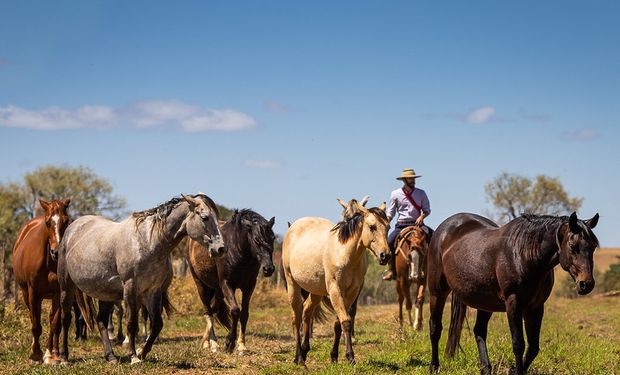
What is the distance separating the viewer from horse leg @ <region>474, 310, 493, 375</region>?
891 cm

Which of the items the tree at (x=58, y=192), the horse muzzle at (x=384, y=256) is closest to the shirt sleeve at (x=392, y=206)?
the horse muzzle at (x=384, y=256)

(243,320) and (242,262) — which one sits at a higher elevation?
(242,262)

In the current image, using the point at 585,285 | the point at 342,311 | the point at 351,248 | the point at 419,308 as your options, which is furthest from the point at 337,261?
the point at 419,308

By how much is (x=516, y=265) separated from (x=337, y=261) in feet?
8.36

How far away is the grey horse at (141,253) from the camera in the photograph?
9531 mm

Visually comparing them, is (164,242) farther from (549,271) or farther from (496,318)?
(496,318)

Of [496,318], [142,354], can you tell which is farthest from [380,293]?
[142,354]

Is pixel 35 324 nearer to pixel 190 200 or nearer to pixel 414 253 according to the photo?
pixel 190 200

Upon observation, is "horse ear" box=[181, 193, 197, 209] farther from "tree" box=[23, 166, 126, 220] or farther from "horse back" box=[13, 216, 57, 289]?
"tree" box=[23, 166, 126, 220]

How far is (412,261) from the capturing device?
50.5 feet

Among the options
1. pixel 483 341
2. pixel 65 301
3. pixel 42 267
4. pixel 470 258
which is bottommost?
pixel 483 341

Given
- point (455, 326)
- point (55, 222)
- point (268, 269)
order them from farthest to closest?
point (268, 269) < point (55, 222) < point (455, 326)

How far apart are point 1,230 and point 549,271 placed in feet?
134

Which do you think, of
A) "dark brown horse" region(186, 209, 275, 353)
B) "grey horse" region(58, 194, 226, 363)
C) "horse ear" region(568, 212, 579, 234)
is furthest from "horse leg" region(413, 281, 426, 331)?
"horse ear" region(568, 212, 579, 234)
